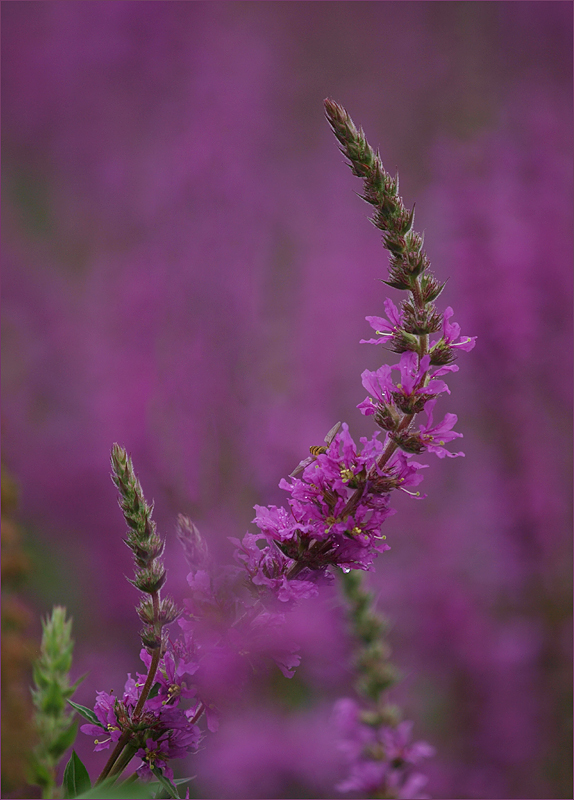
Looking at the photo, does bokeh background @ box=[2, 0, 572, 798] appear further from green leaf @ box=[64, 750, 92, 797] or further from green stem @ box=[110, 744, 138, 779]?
green stem @ box=[110, 744, 138, 779]

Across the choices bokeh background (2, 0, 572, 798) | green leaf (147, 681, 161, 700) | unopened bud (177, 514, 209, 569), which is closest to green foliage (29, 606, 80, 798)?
green leaf (147, 681, 161, 700)

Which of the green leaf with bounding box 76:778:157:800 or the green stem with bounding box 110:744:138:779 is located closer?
the green leaf with bounding box 76:778:157:800

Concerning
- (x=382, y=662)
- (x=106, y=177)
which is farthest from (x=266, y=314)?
(x=382, y=662)

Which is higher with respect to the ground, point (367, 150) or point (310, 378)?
point (310, 378)

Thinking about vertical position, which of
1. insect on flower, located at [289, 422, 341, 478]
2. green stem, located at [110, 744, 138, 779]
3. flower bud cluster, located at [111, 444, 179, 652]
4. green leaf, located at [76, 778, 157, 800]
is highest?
insect on flower, located at [289, 422, 341, 478]

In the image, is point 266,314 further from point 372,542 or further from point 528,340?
point 372,542

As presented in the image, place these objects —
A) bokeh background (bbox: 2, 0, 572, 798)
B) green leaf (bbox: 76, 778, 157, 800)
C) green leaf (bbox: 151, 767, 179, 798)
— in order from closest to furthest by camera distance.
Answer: green leaf (bbox: 76, 778, 157, 800)
green leaf (bbox: 151, 767, 179, 798)
bokeh background (bbox: 2, 0, 572, 798)

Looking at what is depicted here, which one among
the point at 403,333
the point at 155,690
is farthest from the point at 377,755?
the point at 403,333
